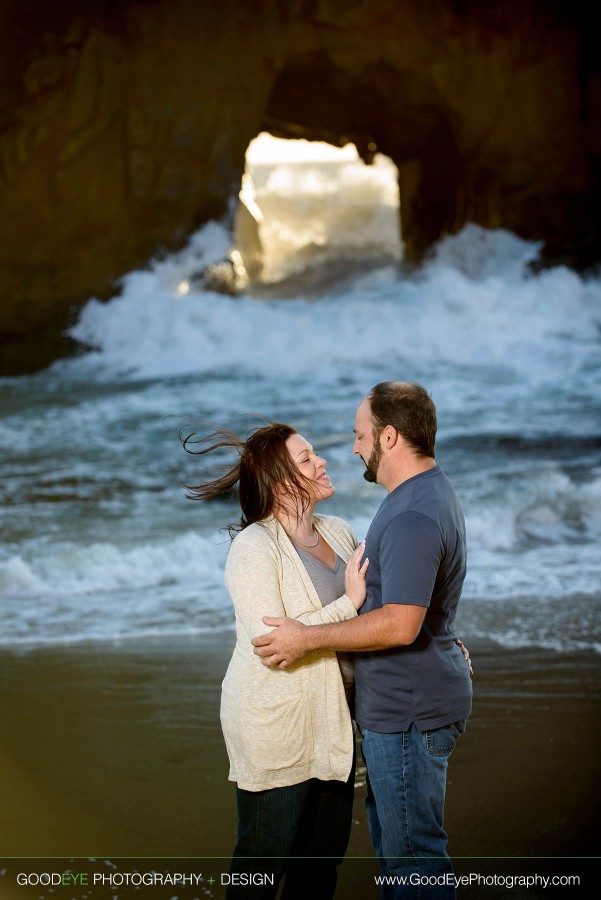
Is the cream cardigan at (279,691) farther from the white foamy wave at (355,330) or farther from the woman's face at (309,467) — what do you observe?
the white foamy wave at (355,330)

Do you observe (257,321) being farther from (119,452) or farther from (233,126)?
(119,452)

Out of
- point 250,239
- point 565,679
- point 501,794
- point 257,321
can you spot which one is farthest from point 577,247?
point 501,794

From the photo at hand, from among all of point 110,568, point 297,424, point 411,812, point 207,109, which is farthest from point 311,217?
point 411,812

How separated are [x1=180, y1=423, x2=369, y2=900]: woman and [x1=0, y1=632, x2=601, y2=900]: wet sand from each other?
1.50 feet

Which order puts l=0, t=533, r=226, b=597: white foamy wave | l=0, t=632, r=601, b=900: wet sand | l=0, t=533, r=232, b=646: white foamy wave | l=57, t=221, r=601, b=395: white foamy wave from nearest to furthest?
1. l=0, t=632, r=601, b=900: wet sand
2. l=0, t=533, r=232, b=646: white foamy wave
3. l=0, t=533, r=226, b=597: white foamy wave
4. l=57, t=221, r=601, b=395: white foamy wave

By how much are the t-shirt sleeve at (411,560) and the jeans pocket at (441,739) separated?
28 centimetres

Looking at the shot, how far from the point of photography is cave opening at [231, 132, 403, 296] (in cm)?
2325

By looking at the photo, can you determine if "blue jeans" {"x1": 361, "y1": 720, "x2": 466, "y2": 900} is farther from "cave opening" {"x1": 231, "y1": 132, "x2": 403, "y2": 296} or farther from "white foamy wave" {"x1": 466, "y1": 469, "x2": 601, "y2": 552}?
"cave opening" {"x1": 231, "y1": 132, "x2": 403, "y2": 296}

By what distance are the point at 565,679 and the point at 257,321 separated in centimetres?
1081

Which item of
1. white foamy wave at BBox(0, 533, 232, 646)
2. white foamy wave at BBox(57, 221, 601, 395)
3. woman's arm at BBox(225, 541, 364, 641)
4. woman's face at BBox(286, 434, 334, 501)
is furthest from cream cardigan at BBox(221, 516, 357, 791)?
white foamy wave at BBox(57, 221, 601, 395)

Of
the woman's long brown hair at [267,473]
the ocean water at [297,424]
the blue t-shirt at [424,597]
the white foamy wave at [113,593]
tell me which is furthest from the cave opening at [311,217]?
the blue t-shirt at [424,597]

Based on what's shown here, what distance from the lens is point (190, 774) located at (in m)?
3.08

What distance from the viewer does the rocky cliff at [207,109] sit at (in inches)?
506

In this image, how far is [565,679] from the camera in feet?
12.6
